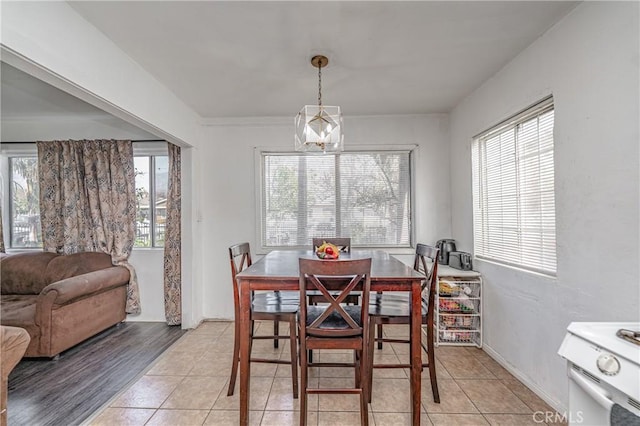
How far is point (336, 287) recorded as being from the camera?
178 centimetres

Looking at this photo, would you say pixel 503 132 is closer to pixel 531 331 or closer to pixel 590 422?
pixel 531 331

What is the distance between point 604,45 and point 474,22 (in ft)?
2.27

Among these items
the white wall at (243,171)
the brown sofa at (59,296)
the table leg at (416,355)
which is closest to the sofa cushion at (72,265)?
the brown sofa at (59,296)

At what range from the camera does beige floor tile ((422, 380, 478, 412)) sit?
1982mm

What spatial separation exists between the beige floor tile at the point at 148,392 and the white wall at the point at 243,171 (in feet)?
4.43

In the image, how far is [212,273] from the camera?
3.74m

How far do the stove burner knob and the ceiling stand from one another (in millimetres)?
1844

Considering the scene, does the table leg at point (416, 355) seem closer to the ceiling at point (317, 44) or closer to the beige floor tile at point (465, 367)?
the beige floor tile at point (465, 367)

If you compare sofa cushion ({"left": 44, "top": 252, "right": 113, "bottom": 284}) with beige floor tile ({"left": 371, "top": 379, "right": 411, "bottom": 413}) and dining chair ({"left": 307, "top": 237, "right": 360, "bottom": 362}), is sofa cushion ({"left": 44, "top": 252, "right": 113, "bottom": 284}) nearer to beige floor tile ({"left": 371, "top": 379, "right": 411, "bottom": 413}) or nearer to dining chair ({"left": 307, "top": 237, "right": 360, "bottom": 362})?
dining chair ({"left": 307, "top": 237, "right": 360, "bottom": 362})

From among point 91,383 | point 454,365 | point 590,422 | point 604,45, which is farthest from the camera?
point 454,365

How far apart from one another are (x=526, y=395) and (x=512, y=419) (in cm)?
35

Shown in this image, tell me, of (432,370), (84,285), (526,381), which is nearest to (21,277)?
(84,285)

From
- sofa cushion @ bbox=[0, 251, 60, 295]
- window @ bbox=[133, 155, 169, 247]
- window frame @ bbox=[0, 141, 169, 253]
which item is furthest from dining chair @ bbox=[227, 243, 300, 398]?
sofa cushion @ bbox=[0, 251, 60, 295]

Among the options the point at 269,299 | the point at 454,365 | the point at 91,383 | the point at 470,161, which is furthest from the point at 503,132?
the point at 91,383
